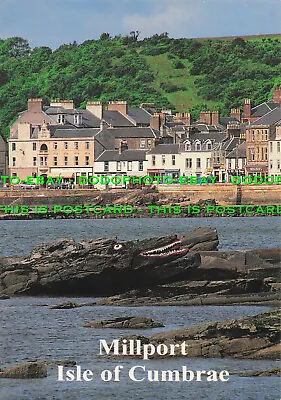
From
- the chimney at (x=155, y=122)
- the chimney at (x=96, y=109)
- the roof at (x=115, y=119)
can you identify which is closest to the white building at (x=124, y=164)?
the chimney at (x=155, y=122)

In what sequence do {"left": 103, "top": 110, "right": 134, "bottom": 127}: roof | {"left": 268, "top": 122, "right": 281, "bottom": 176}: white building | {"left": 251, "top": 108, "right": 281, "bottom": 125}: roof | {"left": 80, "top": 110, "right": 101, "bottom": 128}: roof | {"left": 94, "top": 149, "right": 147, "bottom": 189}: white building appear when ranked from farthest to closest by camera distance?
{"left": 103, "top": 110, "right": 134, "bottom": 127}: roof, {"left": 80, "top": 110, "right": 101, "bottom": 128}: roof, {"left": 94, "top": 149, "right": 147, "bottom": 189}: white building, {"left": 251, "top": 108, "right": 281, "bottom": 125}: roof, {"left": 268, "top": 122, "right": 281, "bottom": 176}: white building

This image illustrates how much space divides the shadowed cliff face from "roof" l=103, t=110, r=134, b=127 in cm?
10251

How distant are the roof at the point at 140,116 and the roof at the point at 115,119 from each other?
1.20 meters

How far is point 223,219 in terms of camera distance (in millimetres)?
111062

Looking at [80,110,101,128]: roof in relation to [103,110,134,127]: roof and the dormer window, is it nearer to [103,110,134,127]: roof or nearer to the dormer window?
the dormer window

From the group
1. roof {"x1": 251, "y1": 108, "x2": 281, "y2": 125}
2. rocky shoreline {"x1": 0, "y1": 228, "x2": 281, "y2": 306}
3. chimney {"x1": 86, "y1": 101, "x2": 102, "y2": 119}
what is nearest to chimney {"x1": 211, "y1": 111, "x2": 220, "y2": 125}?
chimney {"x1": 86, "y1": 101, "x2": 102, "y2": 119}

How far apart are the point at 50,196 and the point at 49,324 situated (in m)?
84.3

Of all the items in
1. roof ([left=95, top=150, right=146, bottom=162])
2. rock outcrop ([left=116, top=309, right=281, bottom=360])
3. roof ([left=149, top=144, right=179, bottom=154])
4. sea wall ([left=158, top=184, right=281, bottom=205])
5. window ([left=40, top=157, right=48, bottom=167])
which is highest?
roof ([left=149, top=144, right=179, bottom=154])

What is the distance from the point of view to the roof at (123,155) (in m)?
138

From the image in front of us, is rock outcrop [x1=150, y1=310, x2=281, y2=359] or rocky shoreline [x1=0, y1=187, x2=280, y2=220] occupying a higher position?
rock outcrop [x1=150, y1=310, x2=281, y2=359]

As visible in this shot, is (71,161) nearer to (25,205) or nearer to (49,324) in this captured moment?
(25,205)

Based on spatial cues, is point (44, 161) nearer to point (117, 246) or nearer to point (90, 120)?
point (90, 120)

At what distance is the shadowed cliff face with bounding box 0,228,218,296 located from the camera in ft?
156

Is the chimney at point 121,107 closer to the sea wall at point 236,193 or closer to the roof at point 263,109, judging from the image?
the roof at point 263,109
